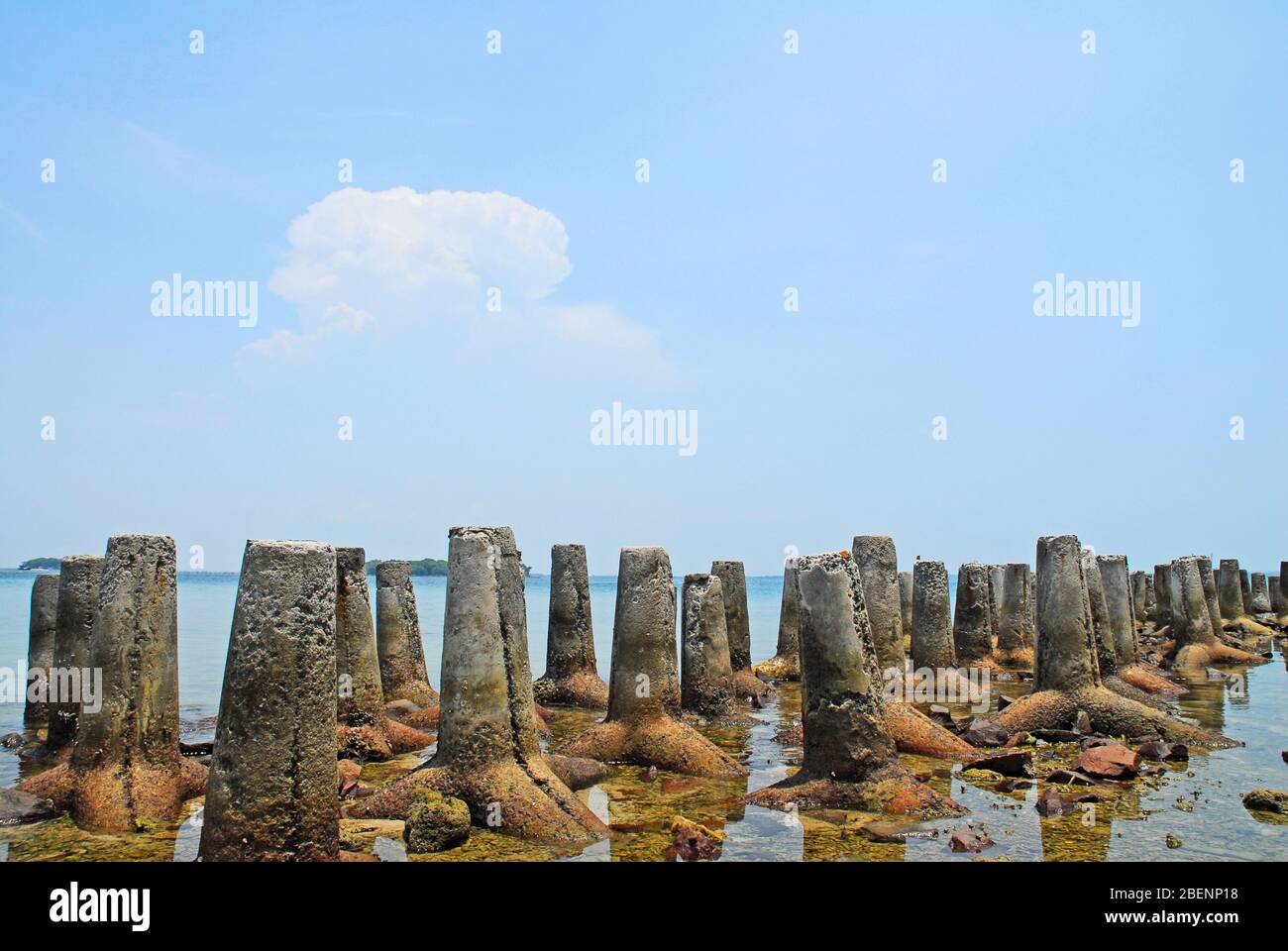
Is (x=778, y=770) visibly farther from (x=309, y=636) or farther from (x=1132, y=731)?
(x=309, y=636)

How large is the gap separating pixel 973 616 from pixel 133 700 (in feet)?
53.3

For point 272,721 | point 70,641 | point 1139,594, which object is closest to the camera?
point 272,721

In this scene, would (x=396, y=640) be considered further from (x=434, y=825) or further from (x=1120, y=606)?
(x=1120, y=606)

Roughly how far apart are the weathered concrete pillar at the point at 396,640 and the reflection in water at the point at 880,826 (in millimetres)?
2998

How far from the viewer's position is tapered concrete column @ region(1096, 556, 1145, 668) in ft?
55.2

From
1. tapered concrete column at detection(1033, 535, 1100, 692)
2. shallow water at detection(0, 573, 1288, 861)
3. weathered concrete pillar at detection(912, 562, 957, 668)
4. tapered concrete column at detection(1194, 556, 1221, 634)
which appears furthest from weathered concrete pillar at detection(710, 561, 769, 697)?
tapered concrete column at detection(1194, 556, 1221, 634)

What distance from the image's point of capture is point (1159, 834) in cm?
848

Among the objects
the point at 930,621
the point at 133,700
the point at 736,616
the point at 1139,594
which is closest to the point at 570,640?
the point at 736,616

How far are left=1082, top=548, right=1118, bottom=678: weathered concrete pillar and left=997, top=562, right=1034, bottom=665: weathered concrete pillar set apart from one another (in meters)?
5.85

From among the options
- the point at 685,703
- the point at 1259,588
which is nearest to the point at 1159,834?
the point at 685,703

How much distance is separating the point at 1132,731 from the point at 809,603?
557cm

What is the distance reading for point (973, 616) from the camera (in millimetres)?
20750

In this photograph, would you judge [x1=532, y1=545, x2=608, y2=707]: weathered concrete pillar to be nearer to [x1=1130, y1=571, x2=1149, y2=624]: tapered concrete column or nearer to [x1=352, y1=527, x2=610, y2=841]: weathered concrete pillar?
[x1=352, y1=527, x2=610, y2=841]: weathered concrete pillar

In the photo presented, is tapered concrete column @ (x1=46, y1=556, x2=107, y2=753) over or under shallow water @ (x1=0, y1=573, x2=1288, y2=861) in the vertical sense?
over
